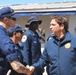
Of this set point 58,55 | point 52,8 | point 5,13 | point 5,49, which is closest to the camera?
point 5,49

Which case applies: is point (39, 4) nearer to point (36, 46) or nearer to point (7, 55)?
point (36, 46)

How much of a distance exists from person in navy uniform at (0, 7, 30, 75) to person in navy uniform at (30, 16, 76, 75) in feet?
2.14

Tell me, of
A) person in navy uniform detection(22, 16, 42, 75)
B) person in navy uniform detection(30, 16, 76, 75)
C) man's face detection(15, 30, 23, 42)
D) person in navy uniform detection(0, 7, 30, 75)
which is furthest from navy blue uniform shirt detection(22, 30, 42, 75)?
person in navy uniform detection(0, 7, 30, 75)

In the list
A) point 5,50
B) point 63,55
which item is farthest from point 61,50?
point 5,50

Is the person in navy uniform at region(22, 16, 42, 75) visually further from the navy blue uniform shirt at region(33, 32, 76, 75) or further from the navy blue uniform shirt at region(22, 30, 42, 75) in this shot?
the navy blue uniform shirt at region(33, 32, 76, 75)

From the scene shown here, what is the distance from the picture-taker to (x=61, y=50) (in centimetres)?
468

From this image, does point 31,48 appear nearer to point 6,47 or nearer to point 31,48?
point 31,48

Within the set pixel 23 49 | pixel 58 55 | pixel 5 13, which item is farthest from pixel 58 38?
pixel 23 49

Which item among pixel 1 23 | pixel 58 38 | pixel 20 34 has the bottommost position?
pixel 20 34

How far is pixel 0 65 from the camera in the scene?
4.00 meters

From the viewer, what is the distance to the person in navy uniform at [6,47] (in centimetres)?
385

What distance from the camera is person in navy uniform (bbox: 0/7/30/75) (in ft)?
12.6

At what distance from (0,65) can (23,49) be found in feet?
7.78

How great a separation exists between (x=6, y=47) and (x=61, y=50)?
1.12 meters
